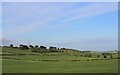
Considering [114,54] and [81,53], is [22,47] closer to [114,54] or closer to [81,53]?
[81,53]

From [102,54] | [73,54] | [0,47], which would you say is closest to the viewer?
[0,47]

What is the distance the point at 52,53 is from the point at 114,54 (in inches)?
1222

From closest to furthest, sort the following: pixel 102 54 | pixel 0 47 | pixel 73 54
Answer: pixel 0 47 → pixel 102 54 → pixel 73 54

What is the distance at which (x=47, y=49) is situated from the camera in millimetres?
139250

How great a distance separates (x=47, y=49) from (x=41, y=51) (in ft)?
14.8

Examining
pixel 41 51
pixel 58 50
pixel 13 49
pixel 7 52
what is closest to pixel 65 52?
pixel 58 50

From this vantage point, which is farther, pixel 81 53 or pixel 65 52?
pixel 65 52

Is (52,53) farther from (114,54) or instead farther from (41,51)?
(114,54)

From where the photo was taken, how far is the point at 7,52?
382ft

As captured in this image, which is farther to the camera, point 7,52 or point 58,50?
point 58,50

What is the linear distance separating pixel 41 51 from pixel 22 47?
11046mm

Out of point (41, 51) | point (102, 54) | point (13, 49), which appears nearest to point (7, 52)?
point (13, 49)

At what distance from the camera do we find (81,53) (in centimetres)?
13488

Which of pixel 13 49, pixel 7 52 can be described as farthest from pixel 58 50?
pixel 7 52
